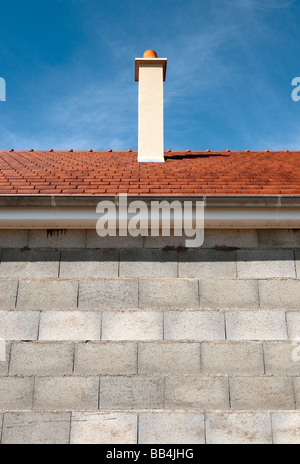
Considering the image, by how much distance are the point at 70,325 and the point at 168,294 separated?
1077 millimetres

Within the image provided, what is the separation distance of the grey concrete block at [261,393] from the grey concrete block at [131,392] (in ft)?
2.44

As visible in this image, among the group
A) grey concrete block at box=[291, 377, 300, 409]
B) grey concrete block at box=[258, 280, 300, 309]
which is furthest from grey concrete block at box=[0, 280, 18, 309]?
grey concrete block at box=[291, 377, 300, 409]

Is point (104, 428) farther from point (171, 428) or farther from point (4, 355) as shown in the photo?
point (4, 355)

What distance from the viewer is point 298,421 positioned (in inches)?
154

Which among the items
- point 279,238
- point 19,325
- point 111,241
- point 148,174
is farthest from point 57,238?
point 279,238

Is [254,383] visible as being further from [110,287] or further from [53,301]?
[53,301]

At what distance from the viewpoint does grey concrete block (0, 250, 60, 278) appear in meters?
4.37

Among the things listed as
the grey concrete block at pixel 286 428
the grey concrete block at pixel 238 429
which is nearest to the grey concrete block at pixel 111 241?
the grey concrete block at pixel 238 429

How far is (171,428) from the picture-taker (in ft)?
12.7

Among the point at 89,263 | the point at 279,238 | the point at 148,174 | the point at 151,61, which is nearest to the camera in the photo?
the point at 89,263

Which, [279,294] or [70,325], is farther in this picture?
[279,294]

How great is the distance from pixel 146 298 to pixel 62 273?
0.96 meters
